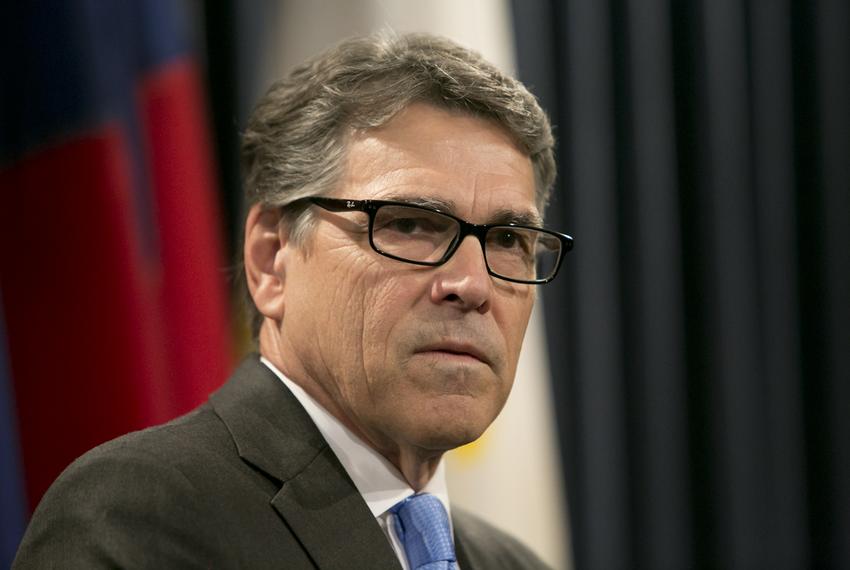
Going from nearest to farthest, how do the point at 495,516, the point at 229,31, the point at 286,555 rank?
1. the point at 286,555
2. the point at 495,516
3. the point at 229,31

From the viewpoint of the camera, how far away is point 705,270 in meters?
3.04

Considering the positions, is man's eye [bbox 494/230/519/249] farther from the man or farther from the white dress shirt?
the white dress shirt

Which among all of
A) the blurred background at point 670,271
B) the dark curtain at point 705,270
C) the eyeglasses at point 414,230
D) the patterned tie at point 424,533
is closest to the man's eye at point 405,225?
the eyeglasses at point 414,230

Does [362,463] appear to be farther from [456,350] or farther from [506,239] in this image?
[506,239]

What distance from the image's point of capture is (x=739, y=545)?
295 centimetres

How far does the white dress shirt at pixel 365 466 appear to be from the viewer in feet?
4.95

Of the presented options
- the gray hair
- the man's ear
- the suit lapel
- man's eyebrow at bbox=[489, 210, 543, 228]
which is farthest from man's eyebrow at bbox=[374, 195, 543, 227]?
the suit lapel

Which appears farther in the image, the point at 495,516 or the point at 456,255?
the point at 495,516

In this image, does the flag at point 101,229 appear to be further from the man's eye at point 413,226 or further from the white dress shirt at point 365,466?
the man's eye at point 413,226

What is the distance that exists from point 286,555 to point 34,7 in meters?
1.76

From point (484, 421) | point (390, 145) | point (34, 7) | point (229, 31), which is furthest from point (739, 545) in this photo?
point (34, 7)

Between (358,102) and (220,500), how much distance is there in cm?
66

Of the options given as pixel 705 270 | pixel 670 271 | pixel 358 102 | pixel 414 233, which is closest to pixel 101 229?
pixel 358 102

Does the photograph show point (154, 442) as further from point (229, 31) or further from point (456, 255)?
point (229, 31)
